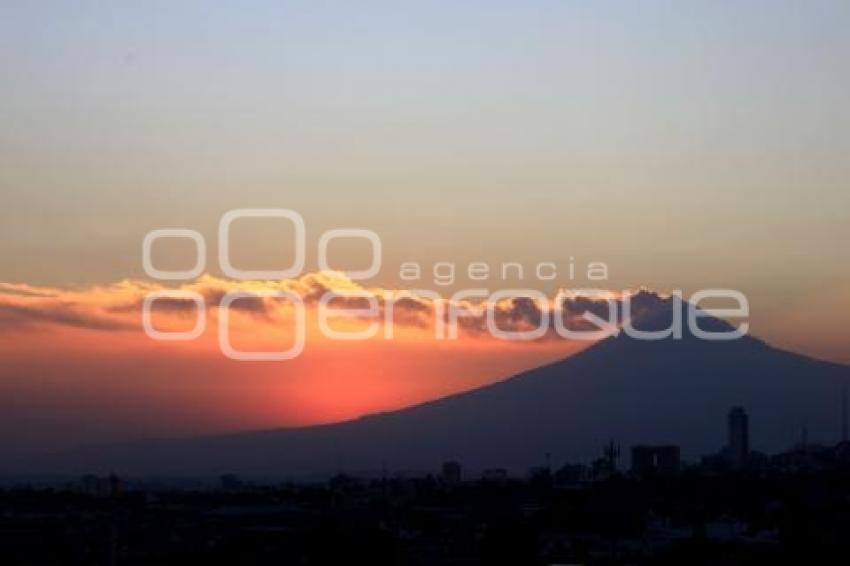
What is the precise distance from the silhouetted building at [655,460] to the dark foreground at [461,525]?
1163 cm

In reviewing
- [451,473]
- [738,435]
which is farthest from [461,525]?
[738,435]

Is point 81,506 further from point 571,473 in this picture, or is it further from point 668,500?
point 571,473

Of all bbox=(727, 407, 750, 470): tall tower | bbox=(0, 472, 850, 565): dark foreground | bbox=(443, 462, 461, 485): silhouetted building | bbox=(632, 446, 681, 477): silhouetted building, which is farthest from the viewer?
bbox=(727, 407, 750, 470): tall tower

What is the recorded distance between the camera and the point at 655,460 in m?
68.2

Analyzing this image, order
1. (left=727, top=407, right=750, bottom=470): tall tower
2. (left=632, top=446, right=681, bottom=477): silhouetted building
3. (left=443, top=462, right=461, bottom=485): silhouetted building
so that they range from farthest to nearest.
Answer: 1. (left=727, top=407, right=750, bottom=470): tall tower
2. (left=443, top=462, right=461, bottom=485): silhouetted building
3. (left=632, top=446, right=681, bottom=477): silhouetted building

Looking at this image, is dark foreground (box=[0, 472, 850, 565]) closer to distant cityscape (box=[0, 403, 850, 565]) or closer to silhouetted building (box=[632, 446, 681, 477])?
distant cityscape (box=[0, 403, 850, 565])

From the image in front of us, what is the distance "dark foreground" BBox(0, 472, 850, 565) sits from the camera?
22406 mm

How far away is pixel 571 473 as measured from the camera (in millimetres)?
64125

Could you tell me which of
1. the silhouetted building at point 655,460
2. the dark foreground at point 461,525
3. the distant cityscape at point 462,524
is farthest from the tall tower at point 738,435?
the dark foreground at point 461,525

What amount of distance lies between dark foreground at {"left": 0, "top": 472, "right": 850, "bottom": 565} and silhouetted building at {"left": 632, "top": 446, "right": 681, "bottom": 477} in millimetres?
11626

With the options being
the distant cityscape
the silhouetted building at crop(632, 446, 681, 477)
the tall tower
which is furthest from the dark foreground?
the tall tower

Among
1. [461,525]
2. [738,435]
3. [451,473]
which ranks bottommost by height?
[461,525]

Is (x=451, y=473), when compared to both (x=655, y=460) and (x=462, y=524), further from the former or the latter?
(x=462, y=524)

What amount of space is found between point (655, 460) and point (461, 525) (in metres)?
38.0
